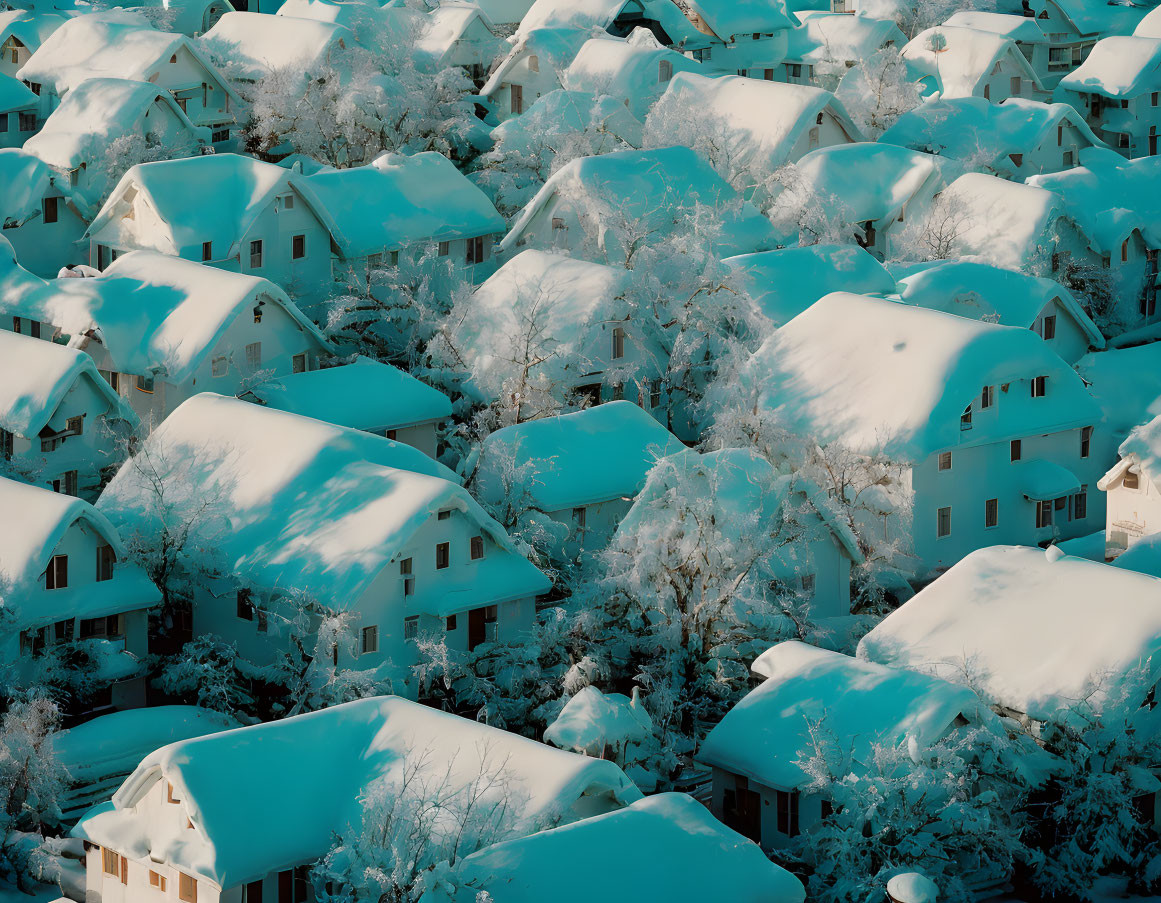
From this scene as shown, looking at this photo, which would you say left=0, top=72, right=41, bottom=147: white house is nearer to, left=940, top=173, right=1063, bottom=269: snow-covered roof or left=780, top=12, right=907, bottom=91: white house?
left=780, top=12, right=907, bottom=91: white house

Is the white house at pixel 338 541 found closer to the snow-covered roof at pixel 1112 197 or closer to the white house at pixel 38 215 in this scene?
the white house at pixel 38 215

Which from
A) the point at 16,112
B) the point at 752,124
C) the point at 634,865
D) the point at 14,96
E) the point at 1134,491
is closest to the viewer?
the point at 634,865

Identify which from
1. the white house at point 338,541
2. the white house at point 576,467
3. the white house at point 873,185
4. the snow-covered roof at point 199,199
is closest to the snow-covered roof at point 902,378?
the white house at point 576,467

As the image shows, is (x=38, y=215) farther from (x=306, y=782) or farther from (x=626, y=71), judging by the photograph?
(x=306, y=782)

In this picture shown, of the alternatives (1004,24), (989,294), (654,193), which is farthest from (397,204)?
(1004,24)

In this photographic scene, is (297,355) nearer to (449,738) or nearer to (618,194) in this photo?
(618,194)

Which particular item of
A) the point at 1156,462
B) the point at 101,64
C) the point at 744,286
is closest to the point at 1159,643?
the point at 1156,462
